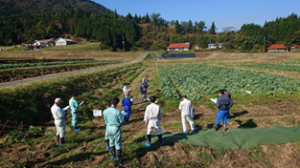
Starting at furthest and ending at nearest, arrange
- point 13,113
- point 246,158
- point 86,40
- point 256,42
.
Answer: point 86,40 → point 256,42 → point 13,113 → point 246,158

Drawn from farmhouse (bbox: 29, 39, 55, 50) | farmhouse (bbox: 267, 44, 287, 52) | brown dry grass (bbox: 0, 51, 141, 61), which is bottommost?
brown dry grass (bbox: 0, 51, 141, 61)

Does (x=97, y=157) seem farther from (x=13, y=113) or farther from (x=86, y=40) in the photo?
(x=86, y=40)

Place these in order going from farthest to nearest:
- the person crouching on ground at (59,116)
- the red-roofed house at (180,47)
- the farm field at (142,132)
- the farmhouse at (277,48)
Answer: the red-roofed house at (180,47)
the farmhouse at (277,48)
the person crouching on ground at (59,116)
the farm field at (142,132)

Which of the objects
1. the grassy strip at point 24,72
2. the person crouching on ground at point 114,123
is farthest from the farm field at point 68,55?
the person crouching on ground at point 114,123

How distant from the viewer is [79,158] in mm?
6965

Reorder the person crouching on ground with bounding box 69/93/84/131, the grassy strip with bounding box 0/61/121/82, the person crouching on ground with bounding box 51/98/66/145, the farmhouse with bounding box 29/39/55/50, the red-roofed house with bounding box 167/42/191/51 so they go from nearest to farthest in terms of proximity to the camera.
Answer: the person crouching on ground with bounding box 51/98/66/145 < the person crouching on ground with bounding box 69/93/84/131 < the grassy strip with bounding box 0/61/121/82 < the farmhouse with bounding box 29/39/55/50 < the red-roofed house with bounding box 167/42/191/51

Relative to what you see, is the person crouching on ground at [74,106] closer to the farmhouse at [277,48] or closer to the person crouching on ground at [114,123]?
the person crouching on ground at [114,123]

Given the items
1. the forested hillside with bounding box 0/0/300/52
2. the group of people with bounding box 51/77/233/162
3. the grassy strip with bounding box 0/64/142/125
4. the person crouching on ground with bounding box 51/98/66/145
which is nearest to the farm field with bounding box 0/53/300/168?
the grassy strip with bounding box 0/64/142/125

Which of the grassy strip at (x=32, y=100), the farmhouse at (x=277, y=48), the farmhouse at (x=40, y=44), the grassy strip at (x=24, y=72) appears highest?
the farmhouse at (x=40, y=44)

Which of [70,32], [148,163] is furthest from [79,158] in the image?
[70,32]

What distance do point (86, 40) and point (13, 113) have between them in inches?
4595

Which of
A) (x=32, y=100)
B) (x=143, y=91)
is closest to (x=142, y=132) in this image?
(x=143, y=91)

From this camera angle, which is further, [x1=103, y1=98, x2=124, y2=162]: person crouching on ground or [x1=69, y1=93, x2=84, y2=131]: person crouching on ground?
[x1=69, y1=93, x2=84, y2=131]: person crouching on ground

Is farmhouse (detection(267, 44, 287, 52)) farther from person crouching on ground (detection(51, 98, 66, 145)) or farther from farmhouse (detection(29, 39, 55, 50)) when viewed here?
farmhouse (detection(29, 39, 55, 50))
